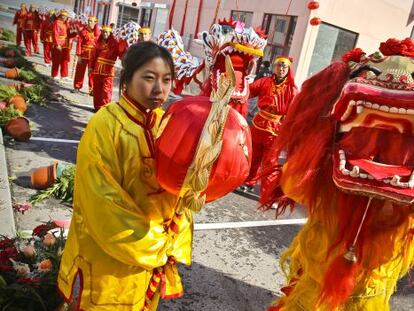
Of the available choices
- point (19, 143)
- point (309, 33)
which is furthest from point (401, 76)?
point (309, 33)

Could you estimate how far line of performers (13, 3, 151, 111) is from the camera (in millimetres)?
7695

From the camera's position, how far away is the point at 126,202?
154cm

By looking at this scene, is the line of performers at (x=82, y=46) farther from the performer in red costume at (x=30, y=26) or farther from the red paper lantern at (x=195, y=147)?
the red paper lantern at (x=195, y=147)

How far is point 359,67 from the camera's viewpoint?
172cm

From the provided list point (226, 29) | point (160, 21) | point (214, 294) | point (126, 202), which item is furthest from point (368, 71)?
point (160, 21)

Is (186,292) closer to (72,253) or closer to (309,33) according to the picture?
(72,253)

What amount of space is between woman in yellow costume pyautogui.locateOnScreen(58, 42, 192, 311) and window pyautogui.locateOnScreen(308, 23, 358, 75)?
10969 millimetres

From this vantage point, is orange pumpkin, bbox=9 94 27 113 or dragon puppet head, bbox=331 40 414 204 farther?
orange pumpkin, bbox=9 94 27 113

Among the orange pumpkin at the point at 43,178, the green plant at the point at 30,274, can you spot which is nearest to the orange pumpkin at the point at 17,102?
the orange pumpkin at the point at 43,178

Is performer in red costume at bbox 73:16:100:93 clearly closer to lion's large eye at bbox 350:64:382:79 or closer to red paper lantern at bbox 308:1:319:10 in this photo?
red paper lantern at bbox 308:1:319:10

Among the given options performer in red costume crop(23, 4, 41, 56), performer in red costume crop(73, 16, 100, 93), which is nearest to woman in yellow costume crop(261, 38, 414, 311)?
performer in red costume crop(73, 16, 100, 93)

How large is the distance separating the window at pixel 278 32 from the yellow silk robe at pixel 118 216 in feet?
35.8

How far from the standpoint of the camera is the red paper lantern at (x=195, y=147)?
4.21 ft

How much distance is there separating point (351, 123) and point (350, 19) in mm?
11850
